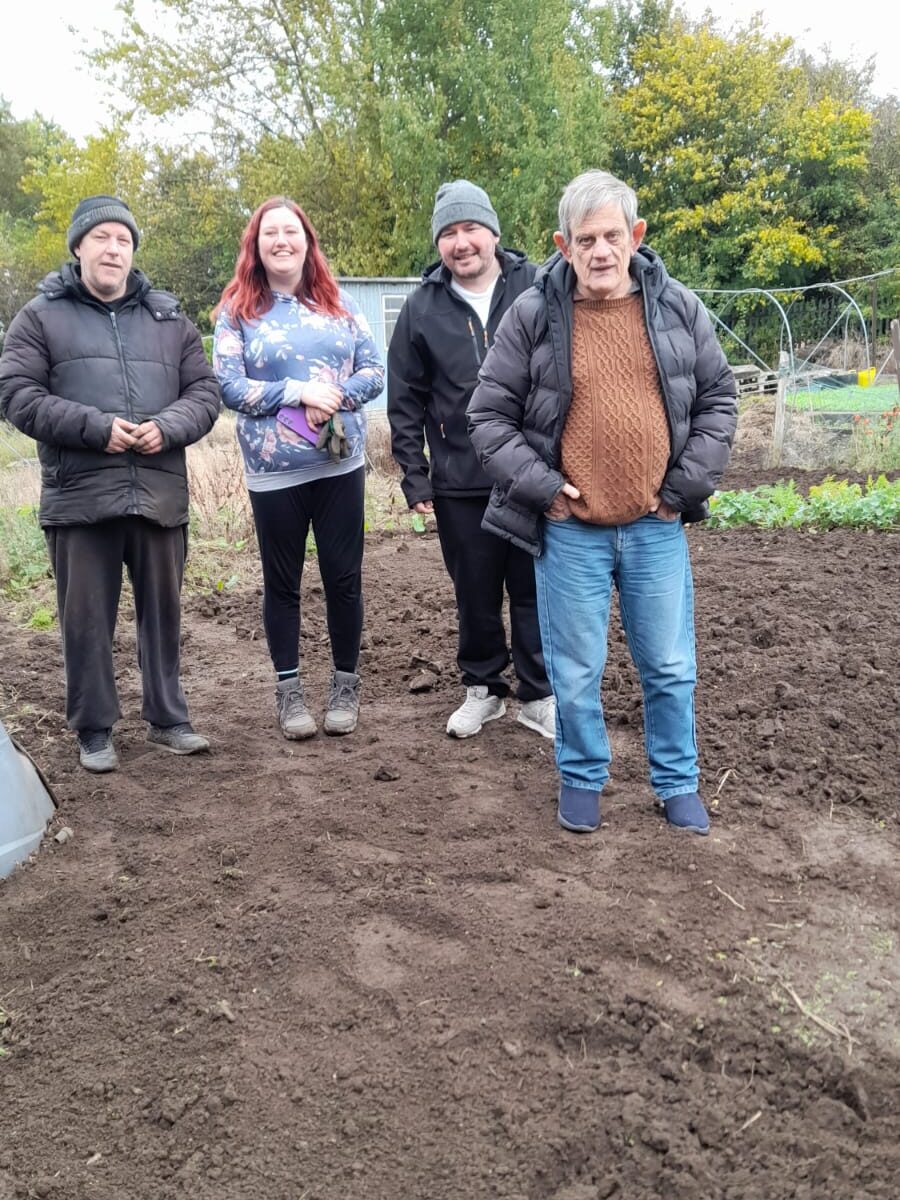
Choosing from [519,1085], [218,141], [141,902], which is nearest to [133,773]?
[141,902]

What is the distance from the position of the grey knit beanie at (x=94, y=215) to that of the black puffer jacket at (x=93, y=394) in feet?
0.40

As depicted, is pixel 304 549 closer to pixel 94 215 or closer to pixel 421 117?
pixel 94 215

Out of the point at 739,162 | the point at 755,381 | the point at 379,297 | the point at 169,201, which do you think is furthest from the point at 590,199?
the point at 169,201

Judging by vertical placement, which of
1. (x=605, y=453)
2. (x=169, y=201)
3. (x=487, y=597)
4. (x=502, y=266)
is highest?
(x=169, y=201)

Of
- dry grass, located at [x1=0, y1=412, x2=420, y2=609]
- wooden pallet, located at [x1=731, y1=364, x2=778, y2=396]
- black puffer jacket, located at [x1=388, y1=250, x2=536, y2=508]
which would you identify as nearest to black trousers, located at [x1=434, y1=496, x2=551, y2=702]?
black puffer jacket, located at [x1=388, y1=250, x2=536, y2=508]

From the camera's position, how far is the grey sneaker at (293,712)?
4.20 meters

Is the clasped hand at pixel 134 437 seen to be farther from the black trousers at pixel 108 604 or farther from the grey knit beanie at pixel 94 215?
the grey knit beanie at pixel 94 215

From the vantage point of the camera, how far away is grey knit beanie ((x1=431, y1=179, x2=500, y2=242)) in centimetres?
365

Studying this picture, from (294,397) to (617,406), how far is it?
1372 millimetres

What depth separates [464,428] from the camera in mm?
3859

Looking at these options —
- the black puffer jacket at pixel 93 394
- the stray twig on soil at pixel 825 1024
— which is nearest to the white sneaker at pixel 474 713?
the black puffer jacket at pixel 93 394

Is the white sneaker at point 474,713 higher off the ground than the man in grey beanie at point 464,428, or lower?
lower

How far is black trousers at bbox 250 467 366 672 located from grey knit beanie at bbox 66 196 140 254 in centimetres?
108

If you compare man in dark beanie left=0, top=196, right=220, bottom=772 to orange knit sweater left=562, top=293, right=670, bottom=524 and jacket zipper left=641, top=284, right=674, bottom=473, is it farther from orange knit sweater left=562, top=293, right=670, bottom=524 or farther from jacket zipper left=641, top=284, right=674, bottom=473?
jacket zipper left=641, top=284, right=674, bottom=473
